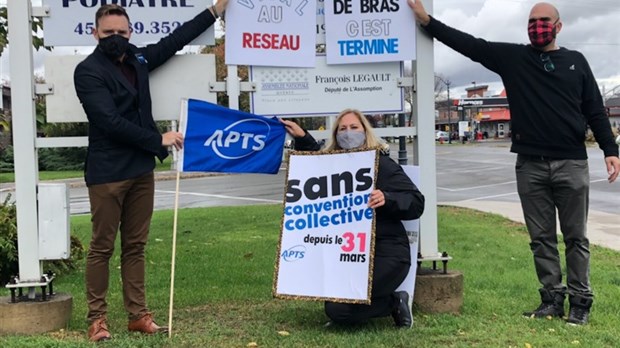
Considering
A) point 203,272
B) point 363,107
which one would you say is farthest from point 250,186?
point 363,107

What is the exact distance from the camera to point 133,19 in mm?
4887

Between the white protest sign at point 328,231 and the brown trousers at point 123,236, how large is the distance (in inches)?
40.7

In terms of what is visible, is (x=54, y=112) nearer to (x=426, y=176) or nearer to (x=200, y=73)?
(x=200, y=73)

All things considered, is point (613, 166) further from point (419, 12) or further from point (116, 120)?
point (116, 120)

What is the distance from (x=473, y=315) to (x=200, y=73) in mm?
3010

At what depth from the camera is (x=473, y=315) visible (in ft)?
16.2

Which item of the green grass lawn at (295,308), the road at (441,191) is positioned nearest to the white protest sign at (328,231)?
the green grass lawn at (295,308)

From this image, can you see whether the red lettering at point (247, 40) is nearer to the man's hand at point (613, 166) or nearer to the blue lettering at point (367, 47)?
the blue lettering at point (367, 47)

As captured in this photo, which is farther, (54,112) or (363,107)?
(363,107)

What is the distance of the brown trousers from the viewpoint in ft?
13.8

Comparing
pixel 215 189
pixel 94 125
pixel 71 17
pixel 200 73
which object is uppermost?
pixel 71 17

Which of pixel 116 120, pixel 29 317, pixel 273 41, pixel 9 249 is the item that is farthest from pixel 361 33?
pixel 9 249

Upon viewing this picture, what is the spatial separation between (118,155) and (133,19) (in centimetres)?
134

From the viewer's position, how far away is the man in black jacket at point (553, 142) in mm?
4676
